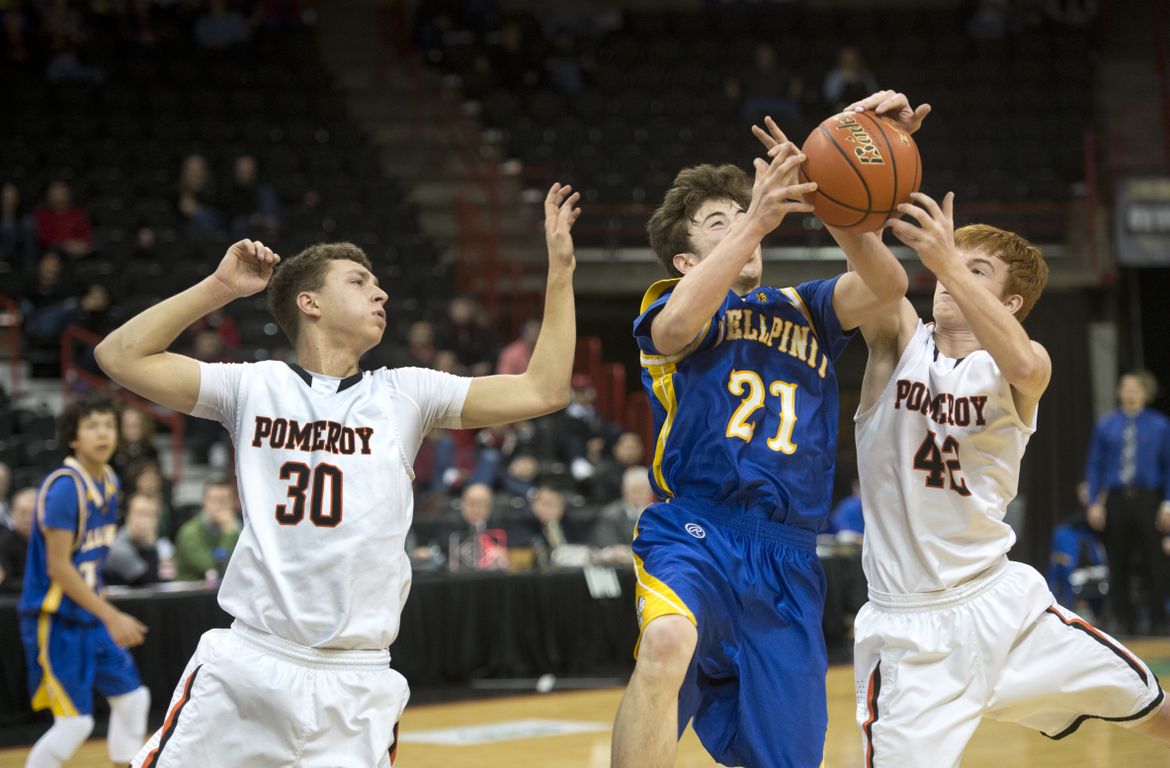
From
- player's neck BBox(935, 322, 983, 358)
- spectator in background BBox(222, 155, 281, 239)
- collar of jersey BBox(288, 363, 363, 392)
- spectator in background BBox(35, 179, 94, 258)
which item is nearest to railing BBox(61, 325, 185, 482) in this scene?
spectator in background BBox(35, 179, 94, 258)

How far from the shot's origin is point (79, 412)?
6.49m

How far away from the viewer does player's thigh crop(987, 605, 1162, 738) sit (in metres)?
4.32

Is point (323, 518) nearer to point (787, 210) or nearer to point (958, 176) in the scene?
point (787, 210)

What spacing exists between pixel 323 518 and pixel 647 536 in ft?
3.08

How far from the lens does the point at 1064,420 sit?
695 inches

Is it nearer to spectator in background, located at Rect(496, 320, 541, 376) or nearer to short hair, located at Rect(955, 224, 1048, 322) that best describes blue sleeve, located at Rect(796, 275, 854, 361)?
short hair, located at Rect(955, 224, 1048, 322)

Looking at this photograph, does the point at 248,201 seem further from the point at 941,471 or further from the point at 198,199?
the point at 941,471

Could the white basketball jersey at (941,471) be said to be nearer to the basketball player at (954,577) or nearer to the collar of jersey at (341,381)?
the basketball player at (954,577)

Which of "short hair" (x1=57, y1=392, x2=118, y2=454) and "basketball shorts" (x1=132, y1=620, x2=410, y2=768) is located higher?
"short hair" (x1=57, y1=392, x2=118, y2=454)

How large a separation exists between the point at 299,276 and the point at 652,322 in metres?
1.01

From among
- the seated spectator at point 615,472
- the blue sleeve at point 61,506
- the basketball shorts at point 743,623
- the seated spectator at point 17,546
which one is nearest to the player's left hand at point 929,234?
the basketball shorts at point 743,623

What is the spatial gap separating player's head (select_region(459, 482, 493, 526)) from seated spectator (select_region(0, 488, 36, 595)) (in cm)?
316

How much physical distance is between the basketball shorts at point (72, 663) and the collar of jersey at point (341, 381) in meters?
2.99

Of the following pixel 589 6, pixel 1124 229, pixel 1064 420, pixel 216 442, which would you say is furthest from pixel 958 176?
pixel 216 442
